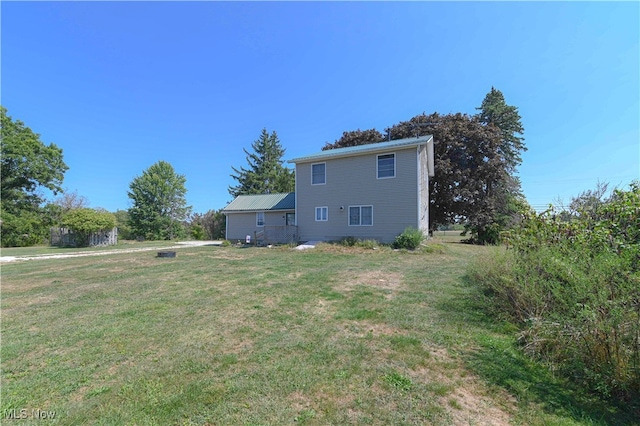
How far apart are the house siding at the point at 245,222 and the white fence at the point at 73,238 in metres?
9.42

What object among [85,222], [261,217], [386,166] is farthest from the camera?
[261,217]

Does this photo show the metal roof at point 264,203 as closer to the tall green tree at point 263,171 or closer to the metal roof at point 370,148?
the metal roof at point 370,148

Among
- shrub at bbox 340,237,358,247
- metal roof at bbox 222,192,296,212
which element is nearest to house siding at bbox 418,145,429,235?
shrub at bbox 340,237,358,247

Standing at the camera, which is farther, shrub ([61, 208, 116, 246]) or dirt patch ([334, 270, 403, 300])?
shrub ([61, 208, 116, 246])

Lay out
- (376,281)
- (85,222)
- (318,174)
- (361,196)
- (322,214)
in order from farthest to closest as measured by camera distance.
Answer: (85,222) < (318,174) < (322,214) < (361,196) < (376,281)

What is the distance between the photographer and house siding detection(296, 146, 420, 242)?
14.4 meters

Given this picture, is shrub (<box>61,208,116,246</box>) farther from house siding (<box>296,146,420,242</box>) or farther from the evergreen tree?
the evergreen tree

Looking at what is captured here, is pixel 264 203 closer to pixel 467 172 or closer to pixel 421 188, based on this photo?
pixel 421 188

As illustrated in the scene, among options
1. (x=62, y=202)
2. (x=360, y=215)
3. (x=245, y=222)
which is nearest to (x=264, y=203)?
(x=245, y=222)

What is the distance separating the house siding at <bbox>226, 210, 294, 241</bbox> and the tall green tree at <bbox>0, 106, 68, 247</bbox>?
17.2m

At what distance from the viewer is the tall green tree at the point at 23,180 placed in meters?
21.7

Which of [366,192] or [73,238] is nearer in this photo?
[366,192]

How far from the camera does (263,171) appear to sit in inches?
1463

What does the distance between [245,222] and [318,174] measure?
8.42m
